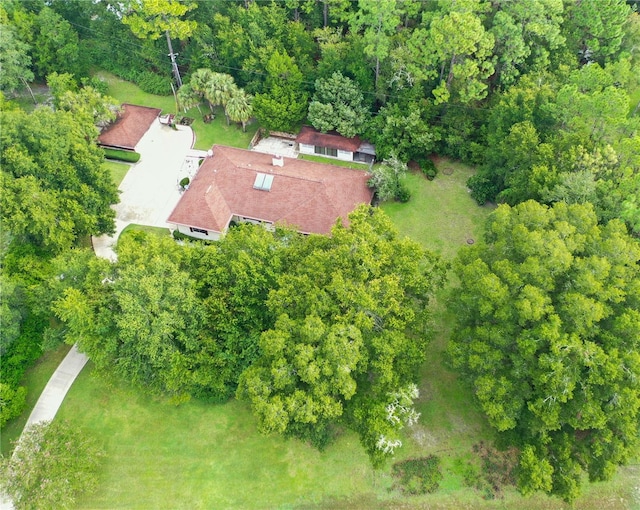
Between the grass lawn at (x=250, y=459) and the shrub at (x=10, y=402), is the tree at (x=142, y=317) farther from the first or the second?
the shrub at (x=10, y=402)

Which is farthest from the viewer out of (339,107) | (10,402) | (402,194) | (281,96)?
(281,96)

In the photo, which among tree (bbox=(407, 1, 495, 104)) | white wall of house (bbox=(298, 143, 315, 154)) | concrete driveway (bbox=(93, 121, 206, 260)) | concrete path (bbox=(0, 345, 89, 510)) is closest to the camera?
concrete path (bbox=(0, 345, 89, 510))

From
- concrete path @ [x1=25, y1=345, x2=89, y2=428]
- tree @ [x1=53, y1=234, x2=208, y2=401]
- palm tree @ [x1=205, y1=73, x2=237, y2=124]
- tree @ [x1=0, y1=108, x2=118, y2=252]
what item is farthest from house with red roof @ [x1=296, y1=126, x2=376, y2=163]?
concrete path @ [x1=25, y1=345, x2=89, y2=428]

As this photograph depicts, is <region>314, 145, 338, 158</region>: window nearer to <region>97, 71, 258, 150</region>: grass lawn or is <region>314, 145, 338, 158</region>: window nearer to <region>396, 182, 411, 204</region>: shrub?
<region>97, 71, 258, 150</region>: grass lawn

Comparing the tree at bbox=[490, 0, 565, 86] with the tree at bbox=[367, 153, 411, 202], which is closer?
the tree at bbox=[490, 0, 565, 86]

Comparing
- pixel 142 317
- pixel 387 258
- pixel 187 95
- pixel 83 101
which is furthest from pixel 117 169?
pixel 387 258

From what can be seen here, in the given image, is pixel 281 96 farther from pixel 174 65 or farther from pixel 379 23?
pixel 174 65

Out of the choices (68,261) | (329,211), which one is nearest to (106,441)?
(68,261)
